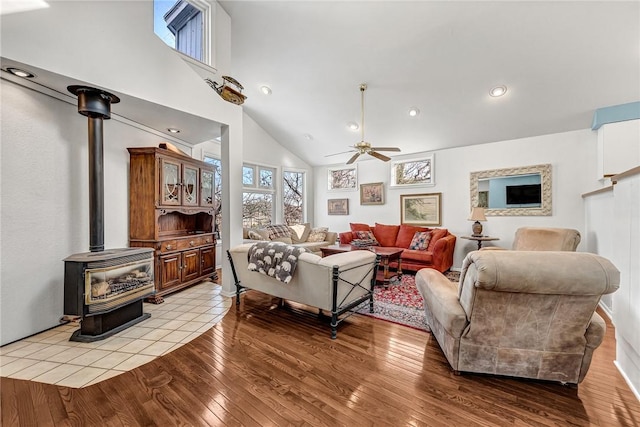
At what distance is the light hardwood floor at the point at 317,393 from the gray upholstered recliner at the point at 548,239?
1.67 m

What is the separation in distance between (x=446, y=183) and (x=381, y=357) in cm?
436

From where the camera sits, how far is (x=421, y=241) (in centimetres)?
521

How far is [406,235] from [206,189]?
4110 mm

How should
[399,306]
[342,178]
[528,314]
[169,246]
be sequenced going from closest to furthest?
1. [528,314]
2. [399,306]
3. [169,246]
4. [342,178]

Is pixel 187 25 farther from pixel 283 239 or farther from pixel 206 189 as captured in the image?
pixel 283 239

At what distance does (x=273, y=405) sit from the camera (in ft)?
5.52

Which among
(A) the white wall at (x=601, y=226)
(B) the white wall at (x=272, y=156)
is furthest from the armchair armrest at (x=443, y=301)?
(B) the white wall at (x=272, y=156)

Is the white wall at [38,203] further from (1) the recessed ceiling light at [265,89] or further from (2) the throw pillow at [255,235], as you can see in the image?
(1) the recessed ceiling light at [265,89]

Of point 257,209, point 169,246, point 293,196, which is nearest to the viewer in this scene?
point 169,246

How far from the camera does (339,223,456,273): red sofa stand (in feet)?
15.5

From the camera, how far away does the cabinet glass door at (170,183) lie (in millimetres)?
3596

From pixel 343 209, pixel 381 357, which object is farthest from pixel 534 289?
pixel 343 209

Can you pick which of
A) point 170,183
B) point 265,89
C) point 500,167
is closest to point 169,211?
point 170,183

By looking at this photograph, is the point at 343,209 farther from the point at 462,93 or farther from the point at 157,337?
the point at 157,337
